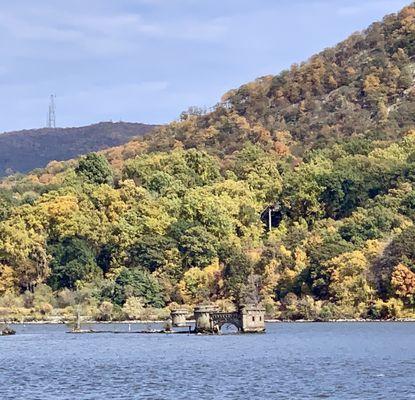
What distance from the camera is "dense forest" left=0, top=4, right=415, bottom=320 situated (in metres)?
128

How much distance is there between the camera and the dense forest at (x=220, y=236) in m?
128

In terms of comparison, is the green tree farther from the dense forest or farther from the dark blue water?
the dark blue water

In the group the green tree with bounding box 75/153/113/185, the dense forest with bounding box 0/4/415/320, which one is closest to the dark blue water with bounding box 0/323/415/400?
the dense forest with bounding box 0/4/415/320

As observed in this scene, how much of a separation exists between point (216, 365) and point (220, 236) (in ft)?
254

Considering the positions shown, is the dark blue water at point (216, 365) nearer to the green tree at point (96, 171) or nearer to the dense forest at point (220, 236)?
the dense forest at point (220, 236)

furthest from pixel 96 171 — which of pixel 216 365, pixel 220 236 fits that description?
pixel 216 365

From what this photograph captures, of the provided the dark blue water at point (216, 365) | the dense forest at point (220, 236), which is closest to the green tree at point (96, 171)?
the dense forest at point (220, 236)

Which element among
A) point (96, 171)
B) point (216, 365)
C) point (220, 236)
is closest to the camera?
point (216, 365)

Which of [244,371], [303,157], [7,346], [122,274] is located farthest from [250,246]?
[244,371]

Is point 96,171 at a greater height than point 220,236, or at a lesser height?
greater

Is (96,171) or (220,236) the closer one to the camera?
(220,236)

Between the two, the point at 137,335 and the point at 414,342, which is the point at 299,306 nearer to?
the point at 137,335

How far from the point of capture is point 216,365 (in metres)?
75.7

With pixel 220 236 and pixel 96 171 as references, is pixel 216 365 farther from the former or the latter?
pixel 96 171
